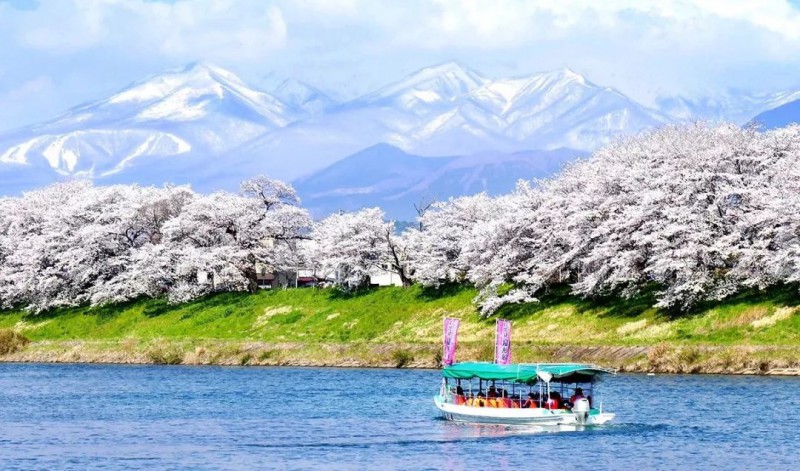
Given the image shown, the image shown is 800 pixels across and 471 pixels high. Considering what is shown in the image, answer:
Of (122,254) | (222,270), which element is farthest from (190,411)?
(122,254)

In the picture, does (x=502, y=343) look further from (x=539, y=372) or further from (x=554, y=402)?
(x=539, y=372)

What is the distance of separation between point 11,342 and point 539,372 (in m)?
75.4

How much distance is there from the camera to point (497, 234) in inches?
4432

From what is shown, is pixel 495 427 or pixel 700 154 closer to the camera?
pixel 495 427

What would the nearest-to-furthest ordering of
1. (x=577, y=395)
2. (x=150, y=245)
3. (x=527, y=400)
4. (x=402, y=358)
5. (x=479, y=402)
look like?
1. (x=577, y=395)
2. (x=527, y=400)
3. (x=479, y=402)
4. (x=402, y=358)
5. (x=150, y=245)

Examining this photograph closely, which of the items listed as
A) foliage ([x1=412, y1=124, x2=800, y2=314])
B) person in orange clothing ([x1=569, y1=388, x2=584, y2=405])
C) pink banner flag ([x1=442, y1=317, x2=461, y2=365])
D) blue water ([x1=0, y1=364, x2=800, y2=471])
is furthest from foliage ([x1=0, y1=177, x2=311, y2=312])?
person in orange clothing ([x1=569, y1=388, x2=584, y2=405])

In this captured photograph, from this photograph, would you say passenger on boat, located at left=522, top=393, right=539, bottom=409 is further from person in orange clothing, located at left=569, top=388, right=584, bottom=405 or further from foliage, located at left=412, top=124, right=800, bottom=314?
foliage, located at left=412, top=124, right=800, bottom=314

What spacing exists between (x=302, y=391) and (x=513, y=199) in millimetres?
43301

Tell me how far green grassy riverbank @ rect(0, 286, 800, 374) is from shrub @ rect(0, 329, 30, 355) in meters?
0.13

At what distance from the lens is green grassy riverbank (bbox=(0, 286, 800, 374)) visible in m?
84.2

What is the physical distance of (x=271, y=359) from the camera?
10650 centimetres

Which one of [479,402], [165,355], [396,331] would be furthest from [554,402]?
[165,355]

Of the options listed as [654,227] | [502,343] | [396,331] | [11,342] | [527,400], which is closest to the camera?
[527,400]

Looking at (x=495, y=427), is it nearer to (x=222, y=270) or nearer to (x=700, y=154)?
(x=700, y=154)
